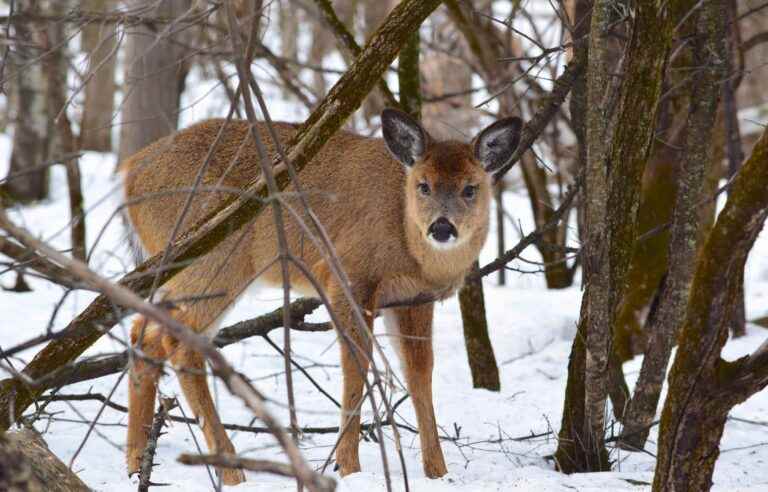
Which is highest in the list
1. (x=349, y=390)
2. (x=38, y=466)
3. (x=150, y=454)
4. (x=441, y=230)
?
(x=441, y=230)

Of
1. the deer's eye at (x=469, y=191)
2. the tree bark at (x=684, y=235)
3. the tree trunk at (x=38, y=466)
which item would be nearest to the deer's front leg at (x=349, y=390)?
the deer's eye at (x=469, y=191)

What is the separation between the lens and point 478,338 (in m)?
7.21

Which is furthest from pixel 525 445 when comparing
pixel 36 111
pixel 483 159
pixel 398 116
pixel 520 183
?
pixel 36 111

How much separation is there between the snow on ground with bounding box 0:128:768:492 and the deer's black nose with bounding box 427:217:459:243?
44 cm

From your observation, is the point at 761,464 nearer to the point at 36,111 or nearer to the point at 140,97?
the point at 140,97

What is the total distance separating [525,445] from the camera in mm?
5895

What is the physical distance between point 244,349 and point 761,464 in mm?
4385

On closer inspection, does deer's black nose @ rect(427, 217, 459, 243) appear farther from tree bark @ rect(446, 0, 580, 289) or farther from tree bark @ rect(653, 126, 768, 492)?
tree bark @ rect(446, 0, 580, 289)

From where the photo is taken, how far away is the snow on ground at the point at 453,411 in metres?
4.76

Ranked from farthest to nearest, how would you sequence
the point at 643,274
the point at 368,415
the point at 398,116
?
the point at 643,274 < the point at 368,415 < the point at 398,116

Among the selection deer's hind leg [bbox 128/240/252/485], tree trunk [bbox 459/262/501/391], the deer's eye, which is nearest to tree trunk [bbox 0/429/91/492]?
deer's hind leg [bbox 128/240/252/485]

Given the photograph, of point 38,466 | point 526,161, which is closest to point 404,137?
point 38,466

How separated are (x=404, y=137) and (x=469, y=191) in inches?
20.2

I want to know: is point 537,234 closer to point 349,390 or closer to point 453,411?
point 349,390
